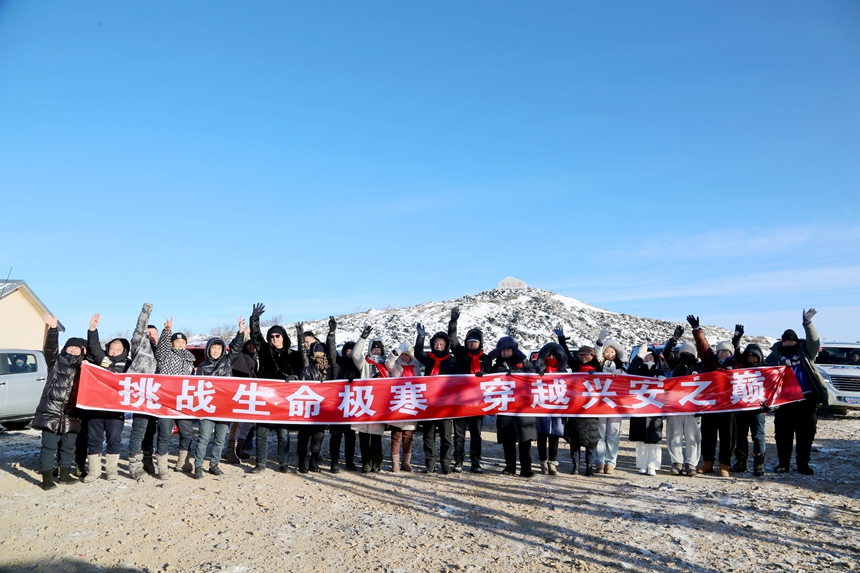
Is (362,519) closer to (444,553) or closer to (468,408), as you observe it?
(444,553)

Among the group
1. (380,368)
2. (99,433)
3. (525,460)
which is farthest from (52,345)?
(525,460)

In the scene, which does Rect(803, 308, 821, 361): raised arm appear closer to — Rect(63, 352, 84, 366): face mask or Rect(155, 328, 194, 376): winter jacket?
Rect(155, 328, 194, 376): winter jacket

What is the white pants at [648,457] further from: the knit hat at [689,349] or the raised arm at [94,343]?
the raised arm at [94,343]

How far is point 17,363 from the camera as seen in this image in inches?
464

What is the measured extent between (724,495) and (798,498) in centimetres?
78

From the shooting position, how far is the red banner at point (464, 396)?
823 cm

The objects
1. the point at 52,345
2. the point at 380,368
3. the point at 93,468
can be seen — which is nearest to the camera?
the point at 93,468

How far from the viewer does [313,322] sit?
3872 cm

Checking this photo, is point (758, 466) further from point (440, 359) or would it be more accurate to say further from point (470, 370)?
point (440, 359)

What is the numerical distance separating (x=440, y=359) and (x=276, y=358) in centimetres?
250

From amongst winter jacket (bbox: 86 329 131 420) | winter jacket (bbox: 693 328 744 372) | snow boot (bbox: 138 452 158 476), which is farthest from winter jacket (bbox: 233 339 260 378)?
winter jacket (bbox: 693 328 744 372)

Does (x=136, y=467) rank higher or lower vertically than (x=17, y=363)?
lower

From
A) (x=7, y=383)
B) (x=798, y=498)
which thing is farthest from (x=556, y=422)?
(x=7, y=383)

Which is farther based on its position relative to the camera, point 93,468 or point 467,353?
point 467,353
